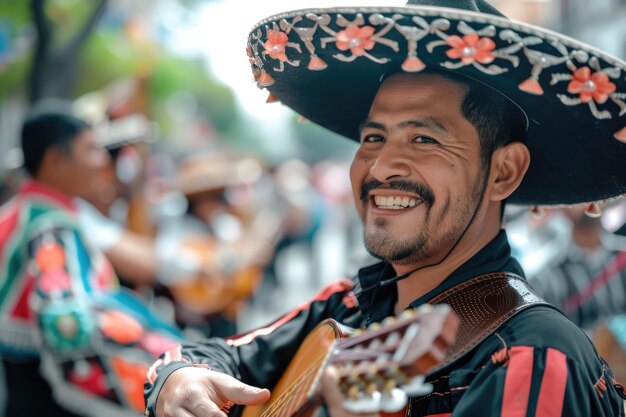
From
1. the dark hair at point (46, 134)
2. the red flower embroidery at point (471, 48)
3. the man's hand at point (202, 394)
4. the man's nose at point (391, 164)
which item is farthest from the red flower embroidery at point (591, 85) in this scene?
the dark hair at point (46, 134)

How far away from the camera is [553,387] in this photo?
1.56 meters

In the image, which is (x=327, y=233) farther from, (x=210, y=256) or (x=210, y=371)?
(x=210, y=371)

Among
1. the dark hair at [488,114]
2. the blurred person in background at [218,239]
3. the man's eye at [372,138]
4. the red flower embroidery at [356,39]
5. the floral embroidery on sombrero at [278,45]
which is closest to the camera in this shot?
the red flower embroidery at [356,39]

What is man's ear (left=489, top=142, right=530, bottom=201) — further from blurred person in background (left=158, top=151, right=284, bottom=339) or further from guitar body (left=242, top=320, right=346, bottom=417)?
blurred person in background (left=158, top=151, right=284, bottom=339)

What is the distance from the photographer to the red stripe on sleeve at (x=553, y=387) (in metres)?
1.54

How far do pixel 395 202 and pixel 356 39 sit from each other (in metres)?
0.47

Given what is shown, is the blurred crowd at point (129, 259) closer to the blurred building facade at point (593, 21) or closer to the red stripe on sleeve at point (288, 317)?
the red stripe on sleeve at point (288, 317)

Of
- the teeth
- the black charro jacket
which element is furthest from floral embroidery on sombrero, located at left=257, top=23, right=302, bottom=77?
the black charro jacket

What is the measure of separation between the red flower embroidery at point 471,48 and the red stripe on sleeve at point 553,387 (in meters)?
0.62

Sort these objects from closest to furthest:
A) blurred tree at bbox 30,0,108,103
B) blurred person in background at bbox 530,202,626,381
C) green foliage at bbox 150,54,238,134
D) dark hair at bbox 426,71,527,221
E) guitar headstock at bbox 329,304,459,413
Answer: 1. guitar headstock at bbox 329,304,459,413
2. dark hair at bbox 426,71,527,221
3. blurred person in background at bbox 530,202,626,381
4. blurred tree at bbox 30,0,108,103
5. green foliage at bbox 150,54,238,134

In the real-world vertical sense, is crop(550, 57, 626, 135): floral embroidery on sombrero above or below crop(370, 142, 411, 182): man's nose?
above

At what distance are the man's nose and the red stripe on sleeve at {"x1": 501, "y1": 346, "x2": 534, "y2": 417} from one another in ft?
1.85

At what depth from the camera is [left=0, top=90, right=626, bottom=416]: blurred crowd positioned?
3.87m

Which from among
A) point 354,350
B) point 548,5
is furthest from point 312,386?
point 548,5
